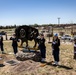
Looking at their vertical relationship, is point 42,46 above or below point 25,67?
above

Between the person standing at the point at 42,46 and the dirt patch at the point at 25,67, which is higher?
the person standing at the point at 42,46

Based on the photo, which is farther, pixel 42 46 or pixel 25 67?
pixel 42 46

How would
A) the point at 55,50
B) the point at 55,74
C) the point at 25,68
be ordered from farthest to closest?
the point at 55,50 < the point at 25,68 < the point at 55,74

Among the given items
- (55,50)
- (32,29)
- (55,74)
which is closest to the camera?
(55,74)

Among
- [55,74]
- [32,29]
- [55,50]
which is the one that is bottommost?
[55,74]

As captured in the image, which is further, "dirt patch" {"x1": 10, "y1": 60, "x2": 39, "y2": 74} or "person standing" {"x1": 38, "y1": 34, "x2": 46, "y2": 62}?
"person standing" {"x1": 38, "y1": 34, "x2": 46, "y2": 62}

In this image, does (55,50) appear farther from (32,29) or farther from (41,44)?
(32,29)

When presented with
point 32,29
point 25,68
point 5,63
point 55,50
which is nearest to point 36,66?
point 25,68

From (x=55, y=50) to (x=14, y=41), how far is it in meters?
4.22

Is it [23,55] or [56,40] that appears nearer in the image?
[56,40]

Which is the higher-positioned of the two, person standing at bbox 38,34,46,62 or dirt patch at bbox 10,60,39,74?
person standing at bbox 38,34,46,62

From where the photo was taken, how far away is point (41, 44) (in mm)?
10742

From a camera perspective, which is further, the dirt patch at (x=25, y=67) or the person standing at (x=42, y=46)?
the person standing at (x=42, y=46)

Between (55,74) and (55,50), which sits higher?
(55,50)
